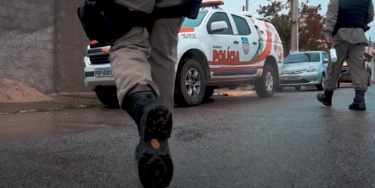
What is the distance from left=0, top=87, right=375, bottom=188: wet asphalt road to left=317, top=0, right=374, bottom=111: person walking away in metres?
0.79

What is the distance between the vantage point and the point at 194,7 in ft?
8.20

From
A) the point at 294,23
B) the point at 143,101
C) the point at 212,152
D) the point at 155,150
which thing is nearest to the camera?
the point at 155,150

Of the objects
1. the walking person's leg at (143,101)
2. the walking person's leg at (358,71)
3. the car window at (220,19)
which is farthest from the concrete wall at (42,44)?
the walking person's leg at (143,101)

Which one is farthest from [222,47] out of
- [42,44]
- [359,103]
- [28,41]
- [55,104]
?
[28,41]

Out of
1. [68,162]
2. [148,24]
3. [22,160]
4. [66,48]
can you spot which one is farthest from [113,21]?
[66,48]

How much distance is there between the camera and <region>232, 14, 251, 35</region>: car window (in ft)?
29.7

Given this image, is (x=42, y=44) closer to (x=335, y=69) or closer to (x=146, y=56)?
(x=335, y=69)

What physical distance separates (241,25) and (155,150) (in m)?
7.53

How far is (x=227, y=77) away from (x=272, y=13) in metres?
27.1

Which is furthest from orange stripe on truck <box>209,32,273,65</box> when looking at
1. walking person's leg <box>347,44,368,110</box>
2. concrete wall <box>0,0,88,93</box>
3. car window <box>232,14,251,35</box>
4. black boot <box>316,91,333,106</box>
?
concrete wall <box>0,0,88,93</box>

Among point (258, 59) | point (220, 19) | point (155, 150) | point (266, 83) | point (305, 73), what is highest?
point (220, 19)

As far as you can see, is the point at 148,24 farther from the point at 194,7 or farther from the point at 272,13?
the point at 272,13

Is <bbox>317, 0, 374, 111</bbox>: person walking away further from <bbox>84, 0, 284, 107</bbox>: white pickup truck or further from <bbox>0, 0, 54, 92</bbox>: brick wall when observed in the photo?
<bbox>0, 0, 54, 92</bbox>: brick wall

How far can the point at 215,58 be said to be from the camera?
804 cm
